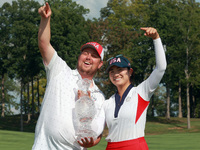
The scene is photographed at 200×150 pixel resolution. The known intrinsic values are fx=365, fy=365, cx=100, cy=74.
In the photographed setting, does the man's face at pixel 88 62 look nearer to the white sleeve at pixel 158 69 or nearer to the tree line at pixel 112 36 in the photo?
the white sleeve at pixel 158 69

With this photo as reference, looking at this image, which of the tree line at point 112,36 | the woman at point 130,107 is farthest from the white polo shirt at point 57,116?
the tree line at point 112,36

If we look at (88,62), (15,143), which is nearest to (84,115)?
(88,62)

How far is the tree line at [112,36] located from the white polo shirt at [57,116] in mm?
35253

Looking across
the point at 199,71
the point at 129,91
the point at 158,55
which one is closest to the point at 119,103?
the point at 129,91

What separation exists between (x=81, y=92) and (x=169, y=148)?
11704 millimetres

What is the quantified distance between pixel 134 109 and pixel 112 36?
123 ft

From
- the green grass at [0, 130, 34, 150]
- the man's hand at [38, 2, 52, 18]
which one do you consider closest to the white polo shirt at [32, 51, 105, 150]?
the man's hand at [38, 2, 52, 18]

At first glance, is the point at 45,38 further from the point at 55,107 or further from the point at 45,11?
the point at 55,107

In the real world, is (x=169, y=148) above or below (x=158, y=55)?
below

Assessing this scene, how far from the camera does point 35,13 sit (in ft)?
171

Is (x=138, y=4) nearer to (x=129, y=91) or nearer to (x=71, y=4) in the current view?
(x=71, y=4)

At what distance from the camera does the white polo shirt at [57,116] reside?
5.00 m

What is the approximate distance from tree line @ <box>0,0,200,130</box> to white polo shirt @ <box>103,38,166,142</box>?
3450 centimetres

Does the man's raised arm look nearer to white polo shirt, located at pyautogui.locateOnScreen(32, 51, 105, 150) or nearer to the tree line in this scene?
white polo shirt, located at pyautogui.locateOnScreen(32, 51, 105, 150)
